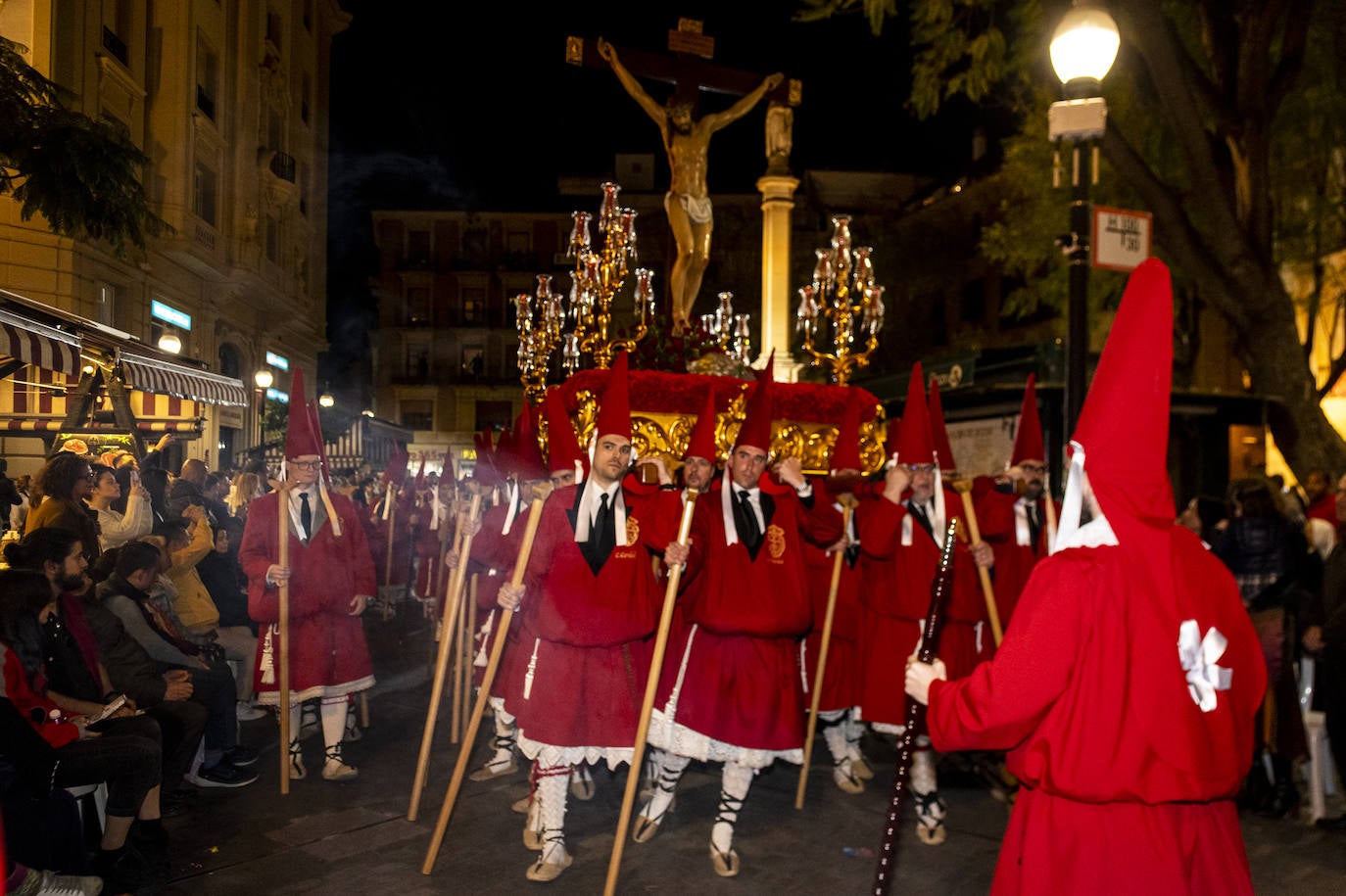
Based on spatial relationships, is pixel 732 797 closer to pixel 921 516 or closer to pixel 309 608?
pixel 921 516

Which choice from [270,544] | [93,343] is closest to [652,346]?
[270,544]

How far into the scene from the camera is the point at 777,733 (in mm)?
5188

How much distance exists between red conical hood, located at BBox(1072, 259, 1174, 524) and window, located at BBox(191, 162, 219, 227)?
2342 cm

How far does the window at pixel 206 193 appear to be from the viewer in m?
22.9

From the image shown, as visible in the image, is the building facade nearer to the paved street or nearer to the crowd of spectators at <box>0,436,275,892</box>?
the crowd of spectators at <box>0,436,275,892</box>

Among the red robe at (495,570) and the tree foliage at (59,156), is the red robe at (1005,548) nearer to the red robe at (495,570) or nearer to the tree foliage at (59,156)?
the red robe at (495,570)

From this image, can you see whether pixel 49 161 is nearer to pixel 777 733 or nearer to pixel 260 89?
pixel 777 733

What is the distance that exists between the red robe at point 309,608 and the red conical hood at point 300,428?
0.39 m

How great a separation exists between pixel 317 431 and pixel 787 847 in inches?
162

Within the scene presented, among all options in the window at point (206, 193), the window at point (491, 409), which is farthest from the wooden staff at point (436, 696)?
the window at point (491, 409)

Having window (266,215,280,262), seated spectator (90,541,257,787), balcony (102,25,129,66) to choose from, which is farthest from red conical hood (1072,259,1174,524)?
window (266,215,280,262)

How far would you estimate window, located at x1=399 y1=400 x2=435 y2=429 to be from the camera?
5172cm

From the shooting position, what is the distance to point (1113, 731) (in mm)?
2697

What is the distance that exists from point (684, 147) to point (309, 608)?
485cm
